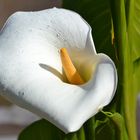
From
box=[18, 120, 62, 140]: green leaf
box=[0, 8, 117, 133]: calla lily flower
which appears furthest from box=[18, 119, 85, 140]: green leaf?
box=[0, 8, 117, 133]: calla lily flower

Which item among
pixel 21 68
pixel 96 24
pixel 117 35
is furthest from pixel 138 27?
pixel 21 68

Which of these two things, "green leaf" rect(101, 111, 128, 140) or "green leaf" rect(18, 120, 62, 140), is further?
"green leaf" rect(18, 120, 62, 140)

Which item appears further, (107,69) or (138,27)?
(138,27)

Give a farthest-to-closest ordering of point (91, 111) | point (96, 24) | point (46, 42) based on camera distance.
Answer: point (96, 24) < point (46, 42) < point (91, 111)

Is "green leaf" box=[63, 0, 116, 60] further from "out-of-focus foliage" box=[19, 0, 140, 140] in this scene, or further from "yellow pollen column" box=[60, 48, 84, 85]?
"yellow pollen column" box=[60, 48, 84, 85]

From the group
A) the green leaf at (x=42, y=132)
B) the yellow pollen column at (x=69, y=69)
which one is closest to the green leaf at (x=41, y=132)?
the green leaf at (x=42, y=132)

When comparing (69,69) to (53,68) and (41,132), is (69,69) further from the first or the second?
(41,132)

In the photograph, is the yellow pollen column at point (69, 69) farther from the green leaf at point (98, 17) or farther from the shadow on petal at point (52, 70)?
the green leaf at point (98, 17)

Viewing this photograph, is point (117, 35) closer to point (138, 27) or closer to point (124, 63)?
point (124, 63)
